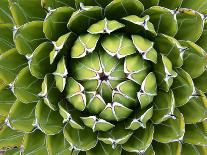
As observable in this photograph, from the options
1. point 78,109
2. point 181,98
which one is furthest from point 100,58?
point 181,98

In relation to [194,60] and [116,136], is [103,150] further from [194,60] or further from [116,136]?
[194,60]

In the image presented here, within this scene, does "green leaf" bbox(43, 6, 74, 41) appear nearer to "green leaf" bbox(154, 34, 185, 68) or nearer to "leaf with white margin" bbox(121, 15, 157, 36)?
"leaf with white margin" bbox(121, 15, 157, 36)

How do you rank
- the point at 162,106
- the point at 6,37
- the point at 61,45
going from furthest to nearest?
the point at 6,37, the point at 162,106, the point at 61,45

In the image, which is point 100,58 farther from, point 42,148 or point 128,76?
point 42,148

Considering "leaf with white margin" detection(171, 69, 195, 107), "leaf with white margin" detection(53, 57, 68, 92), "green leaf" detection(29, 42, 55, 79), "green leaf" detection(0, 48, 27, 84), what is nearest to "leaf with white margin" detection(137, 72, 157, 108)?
"leaf with white margin" detection(171, 69, 195, 107)

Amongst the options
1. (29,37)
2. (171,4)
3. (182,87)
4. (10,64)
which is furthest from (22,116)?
(171,4)

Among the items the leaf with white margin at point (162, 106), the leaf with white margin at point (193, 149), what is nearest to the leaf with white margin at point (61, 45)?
the leaf with white margin at point (162, 106)
